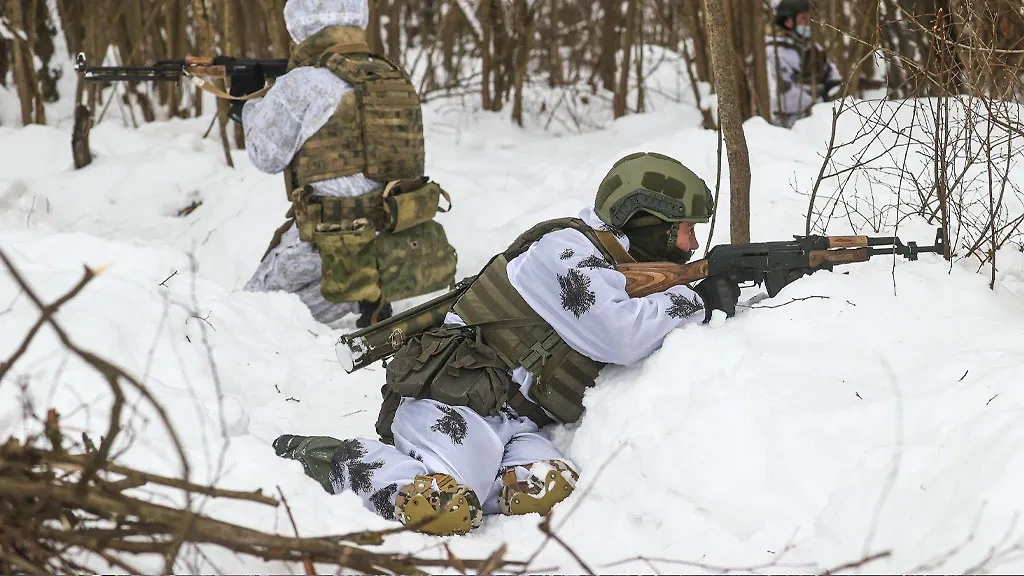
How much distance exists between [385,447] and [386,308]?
2.19 m

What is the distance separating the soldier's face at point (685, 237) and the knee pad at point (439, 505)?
0.93 meters

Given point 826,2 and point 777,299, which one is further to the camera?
point 826,2

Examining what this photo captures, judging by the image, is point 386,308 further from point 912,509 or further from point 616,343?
point 912,509

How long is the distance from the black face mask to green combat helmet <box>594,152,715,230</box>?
0.11 feet

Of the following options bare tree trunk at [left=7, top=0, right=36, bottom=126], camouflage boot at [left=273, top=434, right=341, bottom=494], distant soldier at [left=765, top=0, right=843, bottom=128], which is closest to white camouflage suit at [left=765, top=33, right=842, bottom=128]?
distant soldier at [left=765, top=0, right=843, bottom=128]

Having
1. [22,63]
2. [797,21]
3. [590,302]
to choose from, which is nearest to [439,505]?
[590,302]

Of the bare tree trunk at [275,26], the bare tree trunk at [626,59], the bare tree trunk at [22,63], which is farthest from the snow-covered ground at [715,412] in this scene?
the bare tree trunk at [626,59]

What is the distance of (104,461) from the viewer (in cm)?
180

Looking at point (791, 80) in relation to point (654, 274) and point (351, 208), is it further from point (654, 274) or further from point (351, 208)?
point (654, 274)

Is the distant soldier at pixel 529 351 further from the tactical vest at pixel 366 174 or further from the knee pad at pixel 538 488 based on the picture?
the tactical vest at pixel 366 174

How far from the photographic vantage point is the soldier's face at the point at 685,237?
3.07m

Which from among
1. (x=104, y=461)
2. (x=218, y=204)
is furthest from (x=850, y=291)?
(x=218, y=204)

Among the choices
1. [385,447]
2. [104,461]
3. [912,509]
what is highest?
[104,461]

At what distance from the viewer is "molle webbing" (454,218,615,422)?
2.99 m
